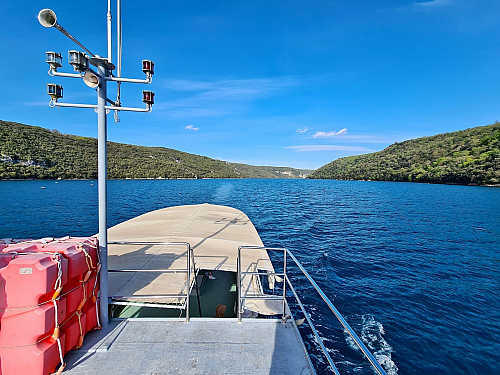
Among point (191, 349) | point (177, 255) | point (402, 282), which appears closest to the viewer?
point (191, 349)

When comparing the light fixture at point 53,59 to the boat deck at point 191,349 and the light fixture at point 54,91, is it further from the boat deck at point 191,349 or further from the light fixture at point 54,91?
the boat deck at point 191,349

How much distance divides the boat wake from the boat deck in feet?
15.8

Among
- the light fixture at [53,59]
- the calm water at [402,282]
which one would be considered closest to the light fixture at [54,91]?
the light fixture at [53,59]

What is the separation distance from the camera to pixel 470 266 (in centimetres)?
1400

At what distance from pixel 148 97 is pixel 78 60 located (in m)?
1.02

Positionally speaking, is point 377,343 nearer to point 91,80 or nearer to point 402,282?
point 402,282

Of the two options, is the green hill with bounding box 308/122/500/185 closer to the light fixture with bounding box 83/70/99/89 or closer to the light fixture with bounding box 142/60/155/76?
the light fixture with bounding box 142/60/155/76

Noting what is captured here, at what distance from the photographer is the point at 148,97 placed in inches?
161

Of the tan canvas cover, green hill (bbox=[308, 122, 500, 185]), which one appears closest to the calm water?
the tan canvas cover

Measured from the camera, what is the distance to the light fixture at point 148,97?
13.3 feet

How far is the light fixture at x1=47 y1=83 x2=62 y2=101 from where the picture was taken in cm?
384

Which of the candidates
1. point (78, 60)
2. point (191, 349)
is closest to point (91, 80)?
point (78, 60)

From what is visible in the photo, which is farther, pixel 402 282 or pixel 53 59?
pixel 402 282

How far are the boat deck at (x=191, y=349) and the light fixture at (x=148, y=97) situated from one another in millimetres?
3891
